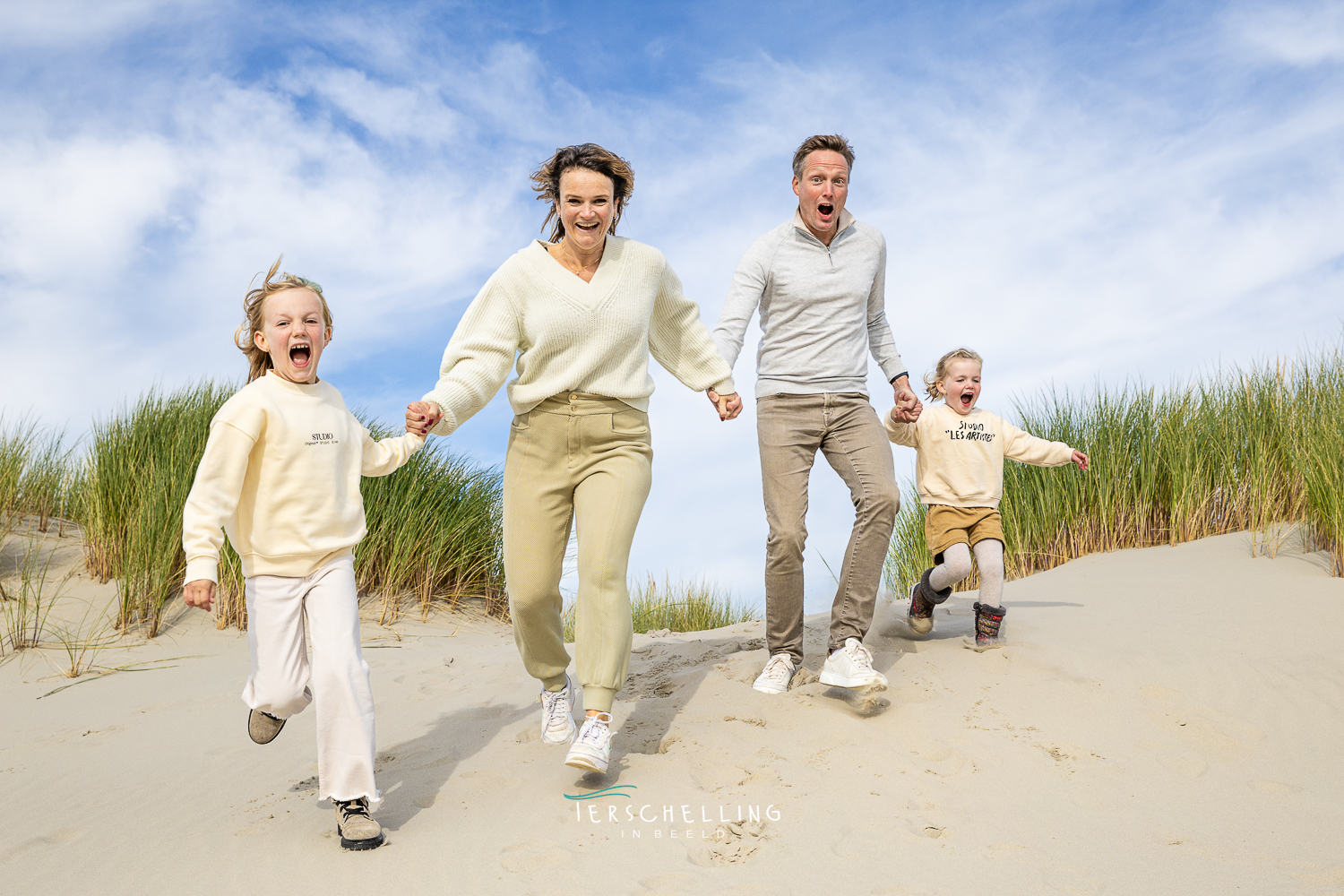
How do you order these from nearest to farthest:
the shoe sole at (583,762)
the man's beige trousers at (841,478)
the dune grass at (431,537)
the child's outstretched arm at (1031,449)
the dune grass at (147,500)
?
the shoe sole at (583,762) < the man's beige trousers at (841,478) < the child's outstretched arm at (1031,449) < the dune grass at (147,500) < the dune grass at (431,537)

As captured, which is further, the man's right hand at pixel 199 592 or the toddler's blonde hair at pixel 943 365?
the toddler's blonde hair at pixel 943 365

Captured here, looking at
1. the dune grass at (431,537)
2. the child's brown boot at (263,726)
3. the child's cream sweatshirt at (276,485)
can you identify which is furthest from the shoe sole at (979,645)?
the dune grass at (431,537)

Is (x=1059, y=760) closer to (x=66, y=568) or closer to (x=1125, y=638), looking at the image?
(x=1125, y=638)

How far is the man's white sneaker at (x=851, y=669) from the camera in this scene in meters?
3.96

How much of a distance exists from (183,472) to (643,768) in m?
5.62

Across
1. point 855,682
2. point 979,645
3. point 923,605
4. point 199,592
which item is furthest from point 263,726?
point 979,645

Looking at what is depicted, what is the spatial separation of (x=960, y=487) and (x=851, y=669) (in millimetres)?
1500

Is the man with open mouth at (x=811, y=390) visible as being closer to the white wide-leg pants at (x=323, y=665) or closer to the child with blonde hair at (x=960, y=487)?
the child with blonde hair at (x=960, y=487)

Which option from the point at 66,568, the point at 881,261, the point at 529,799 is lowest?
the point at 529,799

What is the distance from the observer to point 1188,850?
3.38 meters

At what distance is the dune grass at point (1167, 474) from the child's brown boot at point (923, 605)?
11.3ft

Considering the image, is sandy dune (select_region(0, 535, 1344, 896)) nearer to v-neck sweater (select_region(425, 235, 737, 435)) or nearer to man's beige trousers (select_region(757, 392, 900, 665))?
man's beige trousers (select_region(757, 392, 900, 665))

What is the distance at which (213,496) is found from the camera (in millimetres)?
3188

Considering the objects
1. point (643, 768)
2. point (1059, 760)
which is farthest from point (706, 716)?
point (1059, 760)
